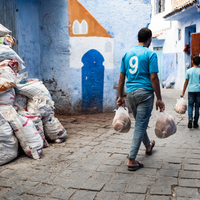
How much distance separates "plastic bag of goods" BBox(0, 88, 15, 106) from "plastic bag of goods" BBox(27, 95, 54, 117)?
0.41 m

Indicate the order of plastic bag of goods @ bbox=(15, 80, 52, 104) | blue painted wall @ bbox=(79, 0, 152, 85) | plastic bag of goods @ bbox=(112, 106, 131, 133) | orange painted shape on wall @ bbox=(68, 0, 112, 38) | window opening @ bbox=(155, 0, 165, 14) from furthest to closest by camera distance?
window opening @ bbox=(155, 0, 165, 14) < blue painted wall @ bbox=(79, 0, 152, 85) < orange painted shape on wall @ bbox=(68, 0, 112, 38) < plastic bag of goods @ bbox=(15, 80, 52, 104) < plastic bag of goods @ bbox=(112, 106, 131, 133)

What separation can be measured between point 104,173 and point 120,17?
17.3 feet

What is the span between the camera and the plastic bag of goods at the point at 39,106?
4508 mm

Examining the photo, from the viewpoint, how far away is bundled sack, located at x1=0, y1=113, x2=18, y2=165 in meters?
3.76

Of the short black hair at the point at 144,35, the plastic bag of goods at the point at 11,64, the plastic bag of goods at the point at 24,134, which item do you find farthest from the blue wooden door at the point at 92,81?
the short black hair at the point at 144,35

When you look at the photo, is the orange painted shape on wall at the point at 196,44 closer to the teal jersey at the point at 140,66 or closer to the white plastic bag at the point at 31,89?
the white plastic bag at the point at 31,89

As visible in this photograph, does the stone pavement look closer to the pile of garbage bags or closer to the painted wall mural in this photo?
the pile of garbage bags

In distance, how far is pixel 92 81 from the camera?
7.18 m

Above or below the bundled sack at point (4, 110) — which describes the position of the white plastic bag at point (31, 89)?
above

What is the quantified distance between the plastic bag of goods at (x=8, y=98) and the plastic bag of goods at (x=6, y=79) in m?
0.10

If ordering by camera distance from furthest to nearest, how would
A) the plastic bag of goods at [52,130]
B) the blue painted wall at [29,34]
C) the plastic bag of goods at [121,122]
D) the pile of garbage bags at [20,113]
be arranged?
1. the blue painted wall at [29,34]
2. the plastic bag of goods at [52,130]
3. the pile of garbage bags at [20,113]
4. the plastic bag of goods at [121,122]

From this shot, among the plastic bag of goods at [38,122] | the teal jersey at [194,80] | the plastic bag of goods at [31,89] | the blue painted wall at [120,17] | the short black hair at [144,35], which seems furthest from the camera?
the blue painted wall at [120,17]

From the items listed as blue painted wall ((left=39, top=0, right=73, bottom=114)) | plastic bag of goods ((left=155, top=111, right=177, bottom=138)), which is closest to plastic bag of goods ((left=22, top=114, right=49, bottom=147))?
plastic bag of goods ((left=155, top=111, right=177, bottom=138))

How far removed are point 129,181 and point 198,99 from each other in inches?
125
